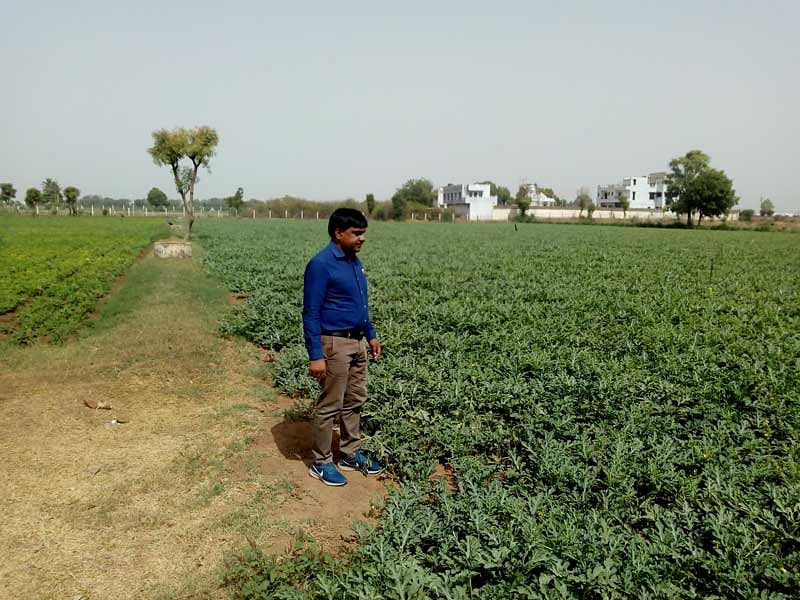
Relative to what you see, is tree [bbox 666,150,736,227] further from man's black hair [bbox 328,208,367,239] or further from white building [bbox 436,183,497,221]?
man's black hair [bbox 328,208,367,239]

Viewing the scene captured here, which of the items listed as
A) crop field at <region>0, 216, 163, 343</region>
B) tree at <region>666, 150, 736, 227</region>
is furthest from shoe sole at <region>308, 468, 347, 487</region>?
tree at <region>666, 150, 736, 227</region>

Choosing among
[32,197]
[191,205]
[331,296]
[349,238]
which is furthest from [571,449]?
[32,197]

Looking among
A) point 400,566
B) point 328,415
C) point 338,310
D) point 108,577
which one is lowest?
point 108,577

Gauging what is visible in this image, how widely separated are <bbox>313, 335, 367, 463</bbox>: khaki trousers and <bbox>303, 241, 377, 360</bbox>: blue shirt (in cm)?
15

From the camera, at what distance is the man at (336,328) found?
4094mm

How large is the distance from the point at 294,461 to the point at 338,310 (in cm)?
154

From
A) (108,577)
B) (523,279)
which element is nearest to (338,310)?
(108,577)

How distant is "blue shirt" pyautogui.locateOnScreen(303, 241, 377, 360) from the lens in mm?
4086

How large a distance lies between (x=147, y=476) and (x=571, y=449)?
3.58m

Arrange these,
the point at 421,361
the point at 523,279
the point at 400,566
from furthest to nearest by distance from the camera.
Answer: the point at 523,279
the point at 421,361
the point at 400,566

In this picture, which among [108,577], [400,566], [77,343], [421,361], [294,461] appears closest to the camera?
[400,566]

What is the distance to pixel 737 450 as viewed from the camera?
434 centimetres

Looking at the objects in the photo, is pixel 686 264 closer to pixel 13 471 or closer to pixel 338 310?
pixel 338 310

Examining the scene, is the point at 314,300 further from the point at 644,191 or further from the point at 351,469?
the point at 644,191
